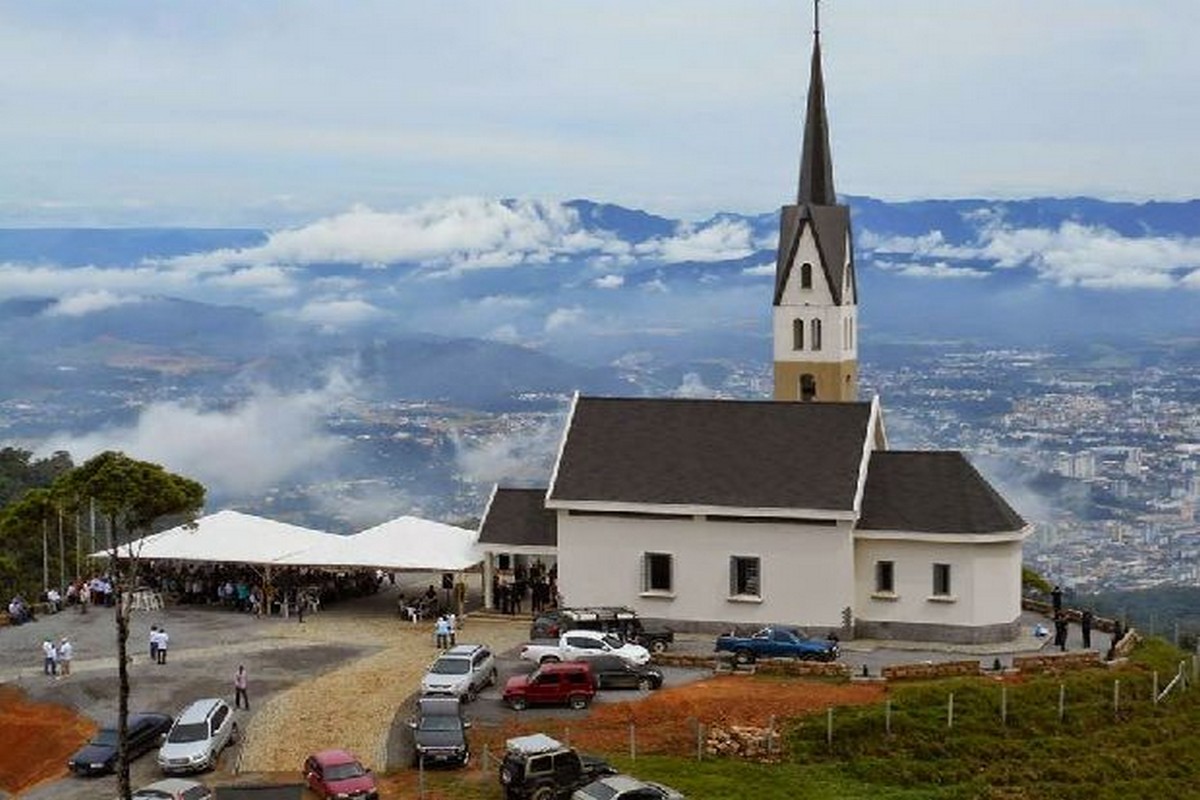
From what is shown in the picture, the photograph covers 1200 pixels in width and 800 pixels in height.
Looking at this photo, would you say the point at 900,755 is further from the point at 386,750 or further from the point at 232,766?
the point at 232,766

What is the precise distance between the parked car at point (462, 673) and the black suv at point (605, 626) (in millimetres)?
4873

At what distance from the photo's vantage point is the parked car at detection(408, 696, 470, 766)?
1571 inches

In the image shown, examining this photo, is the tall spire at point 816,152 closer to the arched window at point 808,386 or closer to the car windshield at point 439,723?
the arched window at point 808,386

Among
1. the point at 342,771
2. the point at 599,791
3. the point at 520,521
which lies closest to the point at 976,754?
the point at 599,791

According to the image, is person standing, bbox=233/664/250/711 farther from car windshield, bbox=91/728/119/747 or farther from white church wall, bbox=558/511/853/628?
white church wall, bbox=558/511/853/628

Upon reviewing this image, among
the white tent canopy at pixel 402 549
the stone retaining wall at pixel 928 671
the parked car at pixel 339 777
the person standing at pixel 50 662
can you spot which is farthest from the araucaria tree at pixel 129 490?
the stone retaining wall at pixel 928 671

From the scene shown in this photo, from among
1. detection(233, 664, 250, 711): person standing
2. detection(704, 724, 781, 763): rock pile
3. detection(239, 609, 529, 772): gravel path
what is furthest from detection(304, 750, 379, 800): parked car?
detection(704, 724, 781, 763): rock pile

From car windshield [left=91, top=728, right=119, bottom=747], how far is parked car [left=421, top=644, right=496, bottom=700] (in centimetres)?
821

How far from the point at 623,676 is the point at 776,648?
17.6 ft

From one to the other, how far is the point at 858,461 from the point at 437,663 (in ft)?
54.3

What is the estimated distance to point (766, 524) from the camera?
55.0m

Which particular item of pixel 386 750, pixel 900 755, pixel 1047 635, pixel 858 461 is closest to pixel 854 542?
pixel 858 461

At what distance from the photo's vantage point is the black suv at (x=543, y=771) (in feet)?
121

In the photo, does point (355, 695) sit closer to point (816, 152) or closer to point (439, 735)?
point (439, 735)
